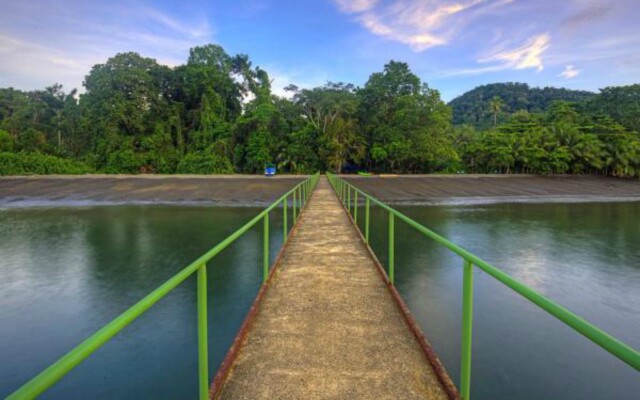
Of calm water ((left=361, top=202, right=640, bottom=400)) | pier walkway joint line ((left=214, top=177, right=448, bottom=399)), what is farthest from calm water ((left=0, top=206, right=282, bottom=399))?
calm water ((left=361, top=202, right=640, bottom=400))

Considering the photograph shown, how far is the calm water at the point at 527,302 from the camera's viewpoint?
6.54 m

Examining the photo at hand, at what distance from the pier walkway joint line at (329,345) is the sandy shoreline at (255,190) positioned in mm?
22779

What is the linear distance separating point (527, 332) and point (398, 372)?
639cm

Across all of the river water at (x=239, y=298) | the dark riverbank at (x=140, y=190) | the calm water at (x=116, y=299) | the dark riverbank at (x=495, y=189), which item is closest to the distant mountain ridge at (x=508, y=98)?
the dark riverbank at (x=495, y=189)

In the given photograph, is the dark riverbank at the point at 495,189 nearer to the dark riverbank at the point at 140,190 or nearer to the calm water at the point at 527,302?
the dark riverbank at the point at 140,190

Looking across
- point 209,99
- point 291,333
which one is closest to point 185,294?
point 291,333

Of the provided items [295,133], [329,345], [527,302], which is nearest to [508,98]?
[295,133]

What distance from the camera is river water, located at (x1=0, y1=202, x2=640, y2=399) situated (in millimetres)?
6586

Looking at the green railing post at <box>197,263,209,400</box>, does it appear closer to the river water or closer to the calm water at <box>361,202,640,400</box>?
the river water

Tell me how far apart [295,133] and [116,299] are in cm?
4297

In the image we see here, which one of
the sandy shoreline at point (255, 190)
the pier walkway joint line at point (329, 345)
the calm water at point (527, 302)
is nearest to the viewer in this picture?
the pier walkway joint line at point (329, 345)

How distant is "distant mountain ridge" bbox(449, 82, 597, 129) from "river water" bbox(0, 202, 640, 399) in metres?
97.8

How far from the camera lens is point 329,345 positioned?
3760mm

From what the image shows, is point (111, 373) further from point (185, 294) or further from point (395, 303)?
point (395, 303)
